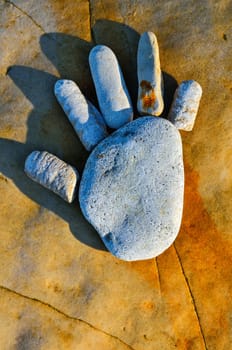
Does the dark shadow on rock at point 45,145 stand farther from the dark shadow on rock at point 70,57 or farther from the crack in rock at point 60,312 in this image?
the crack in rock at point 60,312

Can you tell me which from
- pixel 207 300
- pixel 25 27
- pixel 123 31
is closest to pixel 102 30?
pixel 123 31

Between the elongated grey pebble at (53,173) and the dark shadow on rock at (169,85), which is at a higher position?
the dark shadow on rock at (169,85)

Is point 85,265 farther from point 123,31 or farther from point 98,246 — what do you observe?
point 123,31

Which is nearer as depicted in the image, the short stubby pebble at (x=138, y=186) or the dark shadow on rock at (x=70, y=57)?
the short stubby pebble at (x=138, y=186)

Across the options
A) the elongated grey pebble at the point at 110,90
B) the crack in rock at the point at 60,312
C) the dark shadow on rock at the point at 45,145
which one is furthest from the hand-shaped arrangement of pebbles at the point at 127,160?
the crack in rock at the point at 60,312

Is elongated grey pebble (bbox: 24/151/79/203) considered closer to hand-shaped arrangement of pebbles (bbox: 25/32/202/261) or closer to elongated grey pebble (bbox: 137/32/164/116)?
hand-shaped arrangement of pebbles (bbox: 25/32/202/261)

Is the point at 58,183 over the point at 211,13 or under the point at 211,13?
under

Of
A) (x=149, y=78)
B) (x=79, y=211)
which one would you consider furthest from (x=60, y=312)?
(x=149, y=78)
